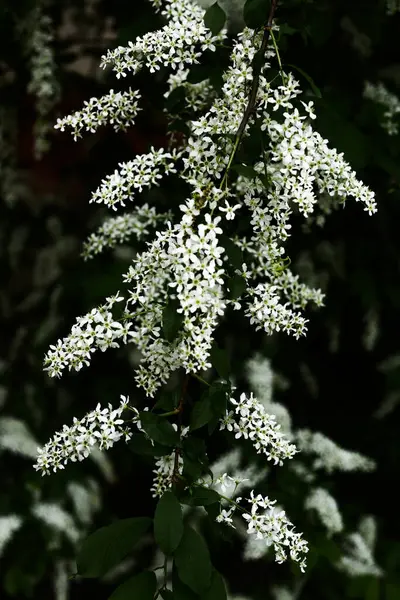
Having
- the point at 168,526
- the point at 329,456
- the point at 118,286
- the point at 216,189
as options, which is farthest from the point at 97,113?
the point at 329,456

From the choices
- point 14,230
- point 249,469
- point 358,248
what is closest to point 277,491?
point 249,469

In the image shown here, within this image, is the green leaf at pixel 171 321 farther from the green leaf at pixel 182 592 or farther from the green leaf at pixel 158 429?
the green leaf at pixel 182 592

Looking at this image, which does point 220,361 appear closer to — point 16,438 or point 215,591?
point 215,591

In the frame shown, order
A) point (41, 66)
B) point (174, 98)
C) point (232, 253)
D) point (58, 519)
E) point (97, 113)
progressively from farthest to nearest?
point (41, 66) → point (58, 519) → point (174, 98) → point (97, 113) → point (232, 253)

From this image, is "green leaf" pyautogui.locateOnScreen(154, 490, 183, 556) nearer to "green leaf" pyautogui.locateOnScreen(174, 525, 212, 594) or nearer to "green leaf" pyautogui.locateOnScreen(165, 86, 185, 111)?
"green leaf" pyautogui.locateOnScreen(174, 525, 212, 594)

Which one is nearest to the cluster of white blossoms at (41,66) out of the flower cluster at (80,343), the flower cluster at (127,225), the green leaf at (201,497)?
the flower cluster at (127,225)

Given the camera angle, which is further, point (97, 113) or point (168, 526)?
point (97, 113)
